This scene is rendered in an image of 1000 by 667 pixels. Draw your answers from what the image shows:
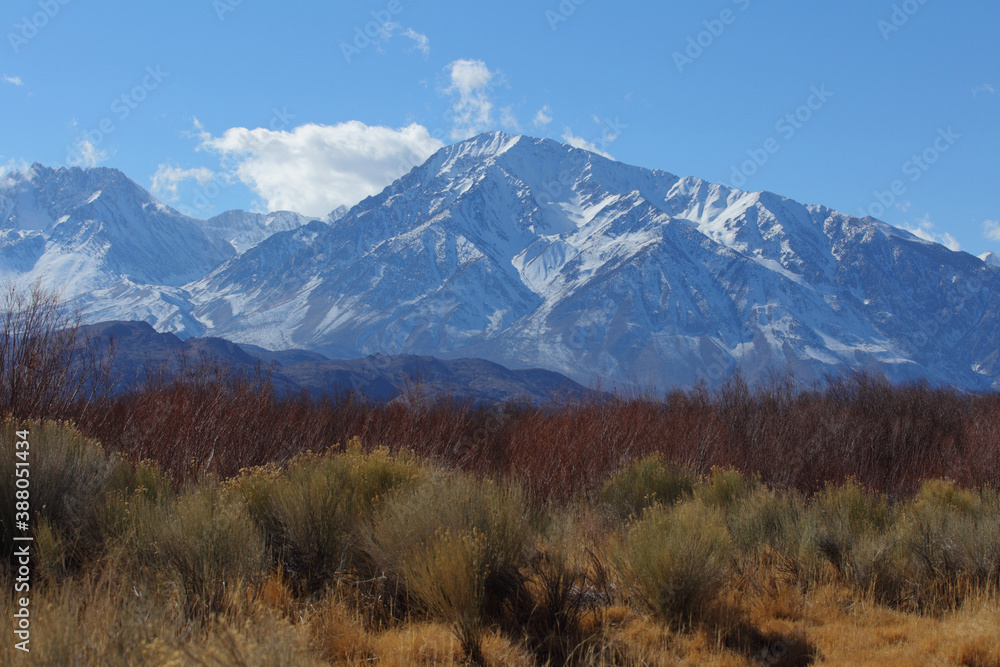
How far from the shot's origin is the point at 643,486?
9.61 meters

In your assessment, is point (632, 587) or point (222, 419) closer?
point (632, 587)

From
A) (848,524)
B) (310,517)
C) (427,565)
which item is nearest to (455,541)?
(427,565)

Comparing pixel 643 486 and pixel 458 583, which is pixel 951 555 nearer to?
pixel 643 486

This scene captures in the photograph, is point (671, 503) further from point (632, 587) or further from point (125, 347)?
point (125, 347)

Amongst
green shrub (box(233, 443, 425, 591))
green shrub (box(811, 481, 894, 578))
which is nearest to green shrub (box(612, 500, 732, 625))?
green shrub (box(811, 481, 894, 578))

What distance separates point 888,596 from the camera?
655 cm

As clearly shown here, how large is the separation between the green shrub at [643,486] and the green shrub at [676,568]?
3.39m

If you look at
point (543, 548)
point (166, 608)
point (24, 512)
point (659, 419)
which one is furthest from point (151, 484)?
point (659, 419)

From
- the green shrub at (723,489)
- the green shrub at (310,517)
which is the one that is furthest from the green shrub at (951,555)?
the green shrub at (310,517)

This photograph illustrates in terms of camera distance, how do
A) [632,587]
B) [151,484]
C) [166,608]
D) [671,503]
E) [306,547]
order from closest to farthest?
[166,608], [306,547], [632,587], [151,484], [671,503]

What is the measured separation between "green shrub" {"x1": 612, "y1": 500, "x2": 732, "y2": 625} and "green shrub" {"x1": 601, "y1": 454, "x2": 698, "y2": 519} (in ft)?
11.1

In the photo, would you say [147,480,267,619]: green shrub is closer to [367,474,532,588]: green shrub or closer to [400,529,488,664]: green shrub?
[367,474,532,588]: green shrub

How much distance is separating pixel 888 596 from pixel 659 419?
10290 mm

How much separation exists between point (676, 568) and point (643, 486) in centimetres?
427
